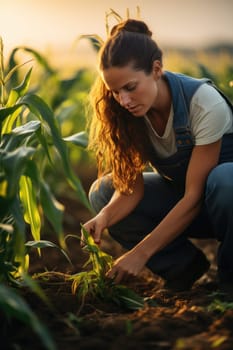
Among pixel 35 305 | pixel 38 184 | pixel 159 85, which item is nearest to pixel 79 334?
pixel 35 305

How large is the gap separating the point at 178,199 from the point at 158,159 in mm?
229

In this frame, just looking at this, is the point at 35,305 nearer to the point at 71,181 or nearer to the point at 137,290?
the point at 71,181

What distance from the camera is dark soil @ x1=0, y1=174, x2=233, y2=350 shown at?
168 cm

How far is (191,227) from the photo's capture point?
2.68 m

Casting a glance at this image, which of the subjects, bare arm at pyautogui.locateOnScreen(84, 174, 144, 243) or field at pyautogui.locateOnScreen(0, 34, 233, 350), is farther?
bare arm at pyautogui.locateOnScreen(84, 174, 144, 243)

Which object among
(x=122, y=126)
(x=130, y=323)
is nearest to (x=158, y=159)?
(x=122, y=126)

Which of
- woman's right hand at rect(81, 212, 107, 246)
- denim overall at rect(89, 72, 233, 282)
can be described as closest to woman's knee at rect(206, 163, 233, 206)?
denim overall at rect(89, 72, 233, 282)

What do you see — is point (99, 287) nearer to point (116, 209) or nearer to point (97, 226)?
point (97, 226)

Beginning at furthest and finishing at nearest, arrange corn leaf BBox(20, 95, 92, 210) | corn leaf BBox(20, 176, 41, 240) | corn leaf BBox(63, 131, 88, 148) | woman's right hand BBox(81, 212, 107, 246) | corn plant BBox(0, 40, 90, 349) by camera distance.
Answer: corn leaf BBox(63, 131, 88, 148) < woman's right hand BBox(81, 212, 107, 246) < corn leaf BBox(20, 176, 41, 240) < corn leaf BBox(20, 95, 92, 210) < corn plant BBox(0, 40, 90, 349)

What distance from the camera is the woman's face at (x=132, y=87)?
2.18m

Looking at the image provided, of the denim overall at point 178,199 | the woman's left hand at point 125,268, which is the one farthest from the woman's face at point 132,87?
the woman's left hand at point 125,268

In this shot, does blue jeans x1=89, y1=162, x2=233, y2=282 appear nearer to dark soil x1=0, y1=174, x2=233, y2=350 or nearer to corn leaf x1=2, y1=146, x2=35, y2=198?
dark soil x1=0, y1=174, x2=233, y2=350

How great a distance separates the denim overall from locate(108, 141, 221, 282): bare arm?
4cm

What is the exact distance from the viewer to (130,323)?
178 cm
